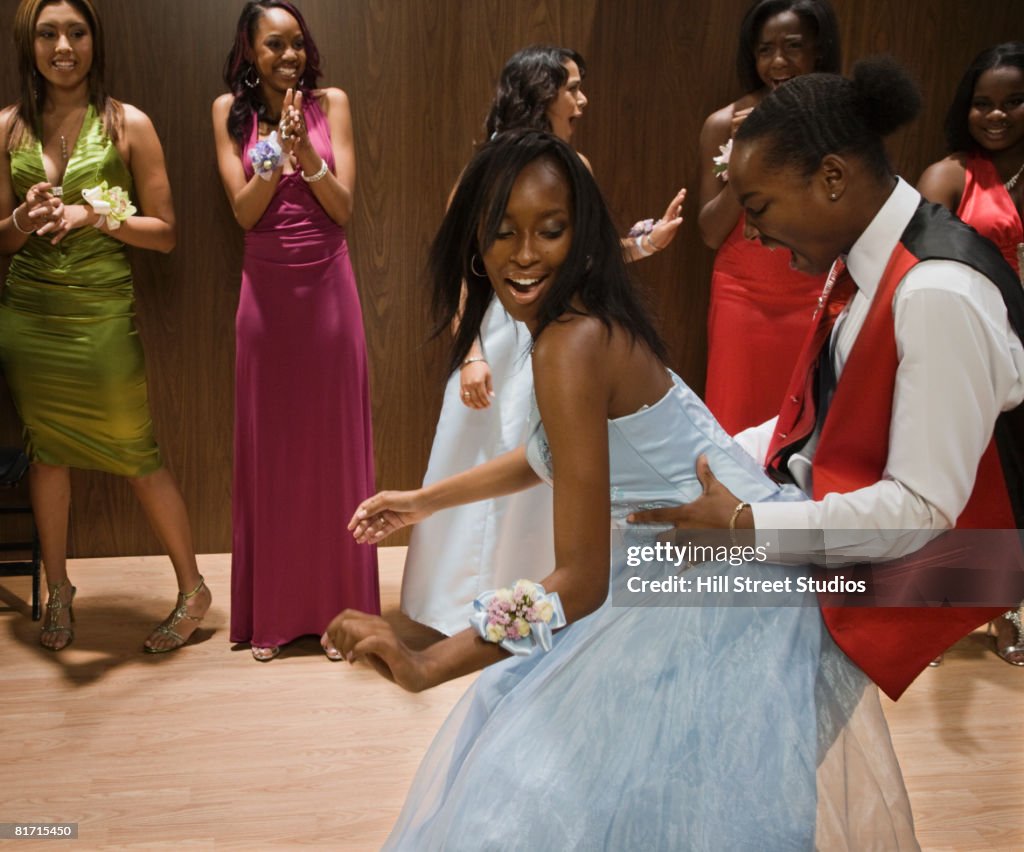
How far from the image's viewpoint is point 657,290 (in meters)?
4.57

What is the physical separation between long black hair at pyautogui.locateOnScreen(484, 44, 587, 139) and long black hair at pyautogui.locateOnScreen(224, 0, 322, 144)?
60 centimetres

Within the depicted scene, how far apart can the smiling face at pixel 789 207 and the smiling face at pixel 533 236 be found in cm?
29

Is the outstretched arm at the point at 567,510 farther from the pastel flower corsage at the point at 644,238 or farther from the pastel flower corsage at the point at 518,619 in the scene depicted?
the pastel flower corsage at the point at 644,238

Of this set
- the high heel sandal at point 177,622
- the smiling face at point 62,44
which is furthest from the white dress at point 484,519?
the smiling face at point 62,44

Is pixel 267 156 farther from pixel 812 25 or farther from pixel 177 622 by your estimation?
pixel 812 25

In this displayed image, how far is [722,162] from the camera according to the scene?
376 centimetres

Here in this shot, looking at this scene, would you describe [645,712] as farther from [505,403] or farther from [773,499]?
[505,403]

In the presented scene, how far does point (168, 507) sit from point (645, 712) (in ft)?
7.86

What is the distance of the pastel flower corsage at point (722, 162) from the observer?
3732 millimetres

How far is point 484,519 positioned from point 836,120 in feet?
7.11

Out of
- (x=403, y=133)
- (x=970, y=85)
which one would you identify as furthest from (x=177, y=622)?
(x=970, y=85)

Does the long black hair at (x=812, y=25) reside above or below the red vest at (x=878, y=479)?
above

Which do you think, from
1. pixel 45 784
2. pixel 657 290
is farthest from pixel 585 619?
pixel 657 290

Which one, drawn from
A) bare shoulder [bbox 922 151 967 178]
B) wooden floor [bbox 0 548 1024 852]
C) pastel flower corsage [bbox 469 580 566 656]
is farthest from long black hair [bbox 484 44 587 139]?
pastel flower corsage [bbox 469 580 566 656]
